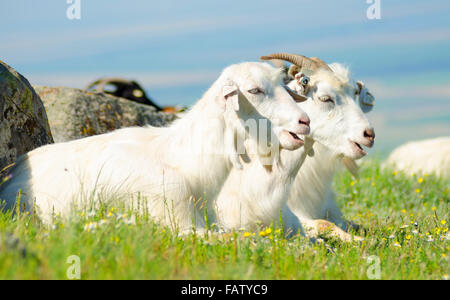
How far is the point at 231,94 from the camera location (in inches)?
184

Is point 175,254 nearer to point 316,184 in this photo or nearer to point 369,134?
point 369,134

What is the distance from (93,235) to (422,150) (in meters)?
12.1

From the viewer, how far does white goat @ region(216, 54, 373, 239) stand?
16.2 ft

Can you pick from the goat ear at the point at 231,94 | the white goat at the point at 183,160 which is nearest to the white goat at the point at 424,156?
the white goat at the point at 183,160

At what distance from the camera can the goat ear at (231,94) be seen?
15.2ft

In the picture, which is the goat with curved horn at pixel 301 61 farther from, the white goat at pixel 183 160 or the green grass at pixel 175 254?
the green grass at pixel 175 254

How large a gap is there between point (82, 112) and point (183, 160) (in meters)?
3.33

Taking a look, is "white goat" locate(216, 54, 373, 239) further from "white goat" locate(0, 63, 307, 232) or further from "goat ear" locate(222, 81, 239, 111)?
"goat ear" locate(222, 81, 239, 111)

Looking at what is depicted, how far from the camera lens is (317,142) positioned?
6.36 meters

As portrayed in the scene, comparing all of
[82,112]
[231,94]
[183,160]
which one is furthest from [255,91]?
[82,112]

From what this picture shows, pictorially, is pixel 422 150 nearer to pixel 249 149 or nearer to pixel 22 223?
pixel 249 149

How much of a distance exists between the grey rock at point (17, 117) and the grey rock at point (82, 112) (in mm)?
1585

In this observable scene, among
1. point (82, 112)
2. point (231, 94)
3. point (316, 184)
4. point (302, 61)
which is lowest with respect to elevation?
point (316, 184)
